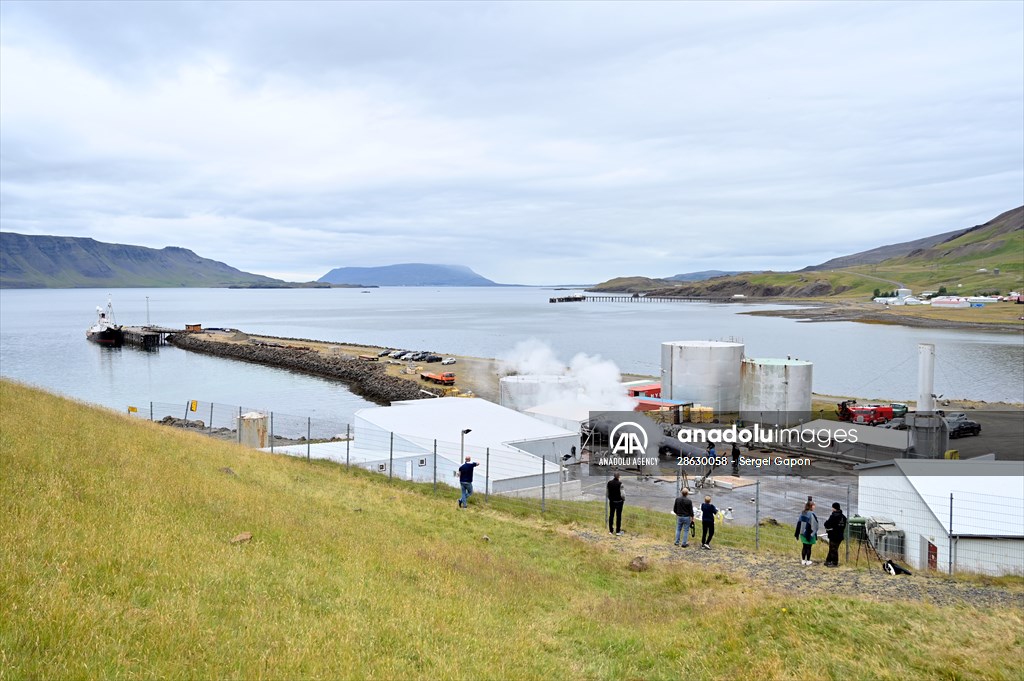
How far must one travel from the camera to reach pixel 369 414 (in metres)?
30.1

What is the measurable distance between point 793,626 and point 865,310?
596ft

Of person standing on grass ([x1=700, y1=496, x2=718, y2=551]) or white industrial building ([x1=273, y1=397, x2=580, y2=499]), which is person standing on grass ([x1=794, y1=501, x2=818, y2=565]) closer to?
person standing on grass ([x1=700, y1=496, x2=718, y2=551])

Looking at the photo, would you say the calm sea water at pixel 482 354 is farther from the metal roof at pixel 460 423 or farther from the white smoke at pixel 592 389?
the metal roof at pixel 460 423

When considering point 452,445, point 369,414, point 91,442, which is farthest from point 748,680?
point 369,414

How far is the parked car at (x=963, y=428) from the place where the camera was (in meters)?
33.5

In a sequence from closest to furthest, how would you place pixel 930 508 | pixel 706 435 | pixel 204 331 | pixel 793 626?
pixel 793 626 → pixel 930 508 → pixel 706 435 → pixel 204 331

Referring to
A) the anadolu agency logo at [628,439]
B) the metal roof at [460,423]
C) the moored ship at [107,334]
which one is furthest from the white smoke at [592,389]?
the moored ship at [107,334]

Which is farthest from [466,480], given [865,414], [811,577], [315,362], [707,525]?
[315,362]

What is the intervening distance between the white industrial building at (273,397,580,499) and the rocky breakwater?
96.8 feet

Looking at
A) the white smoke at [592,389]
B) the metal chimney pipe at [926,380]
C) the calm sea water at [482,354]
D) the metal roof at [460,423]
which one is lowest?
the calm sea water at [482,354]

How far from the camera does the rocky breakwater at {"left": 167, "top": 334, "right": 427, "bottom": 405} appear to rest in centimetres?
6481

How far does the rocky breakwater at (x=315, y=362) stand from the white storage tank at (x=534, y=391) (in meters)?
16.9

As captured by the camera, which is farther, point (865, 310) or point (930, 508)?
point (865, 310)

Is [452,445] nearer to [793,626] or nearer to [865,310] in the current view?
[793,626]
